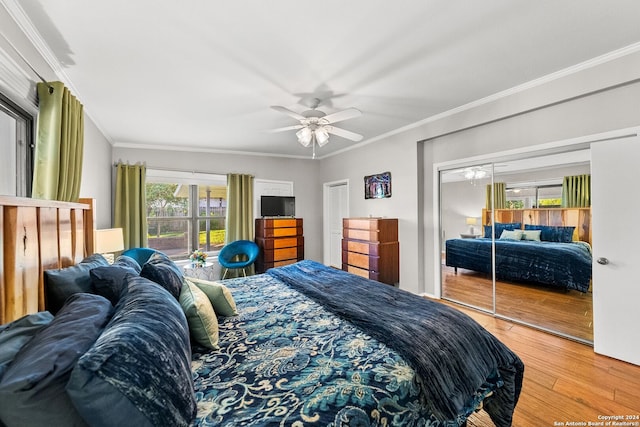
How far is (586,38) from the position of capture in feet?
6.51

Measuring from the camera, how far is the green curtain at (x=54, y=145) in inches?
72.6

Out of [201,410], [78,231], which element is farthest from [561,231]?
[78,231]

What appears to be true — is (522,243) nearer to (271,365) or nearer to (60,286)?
(271,365)

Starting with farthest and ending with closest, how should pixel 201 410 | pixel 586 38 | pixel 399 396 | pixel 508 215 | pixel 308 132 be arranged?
pixel 508 215, pixel 308 132, pixel 586 38, pixel 399 396, pixel 201 410

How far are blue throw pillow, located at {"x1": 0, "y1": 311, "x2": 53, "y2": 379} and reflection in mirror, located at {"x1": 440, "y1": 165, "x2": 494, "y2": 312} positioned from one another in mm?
3933

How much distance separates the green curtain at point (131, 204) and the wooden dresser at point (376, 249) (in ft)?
11.6

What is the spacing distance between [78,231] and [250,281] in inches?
55.2

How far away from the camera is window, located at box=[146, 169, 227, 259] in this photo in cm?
477

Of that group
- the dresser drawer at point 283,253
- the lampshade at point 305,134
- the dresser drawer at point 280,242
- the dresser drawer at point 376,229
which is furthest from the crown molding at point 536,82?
the dresser drawer at point 283,253

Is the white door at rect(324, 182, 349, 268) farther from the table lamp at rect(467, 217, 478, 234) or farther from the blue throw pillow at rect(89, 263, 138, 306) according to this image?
the blue throw pillow at rect(89, 263, 138, 306)

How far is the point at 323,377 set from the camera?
1.10 m

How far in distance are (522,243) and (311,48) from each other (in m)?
3.13

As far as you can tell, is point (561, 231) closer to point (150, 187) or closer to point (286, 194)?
point (286, 194)

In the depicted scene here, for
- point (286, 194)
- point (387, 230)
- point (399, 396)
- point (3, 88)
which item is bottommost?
point (399, 396)
